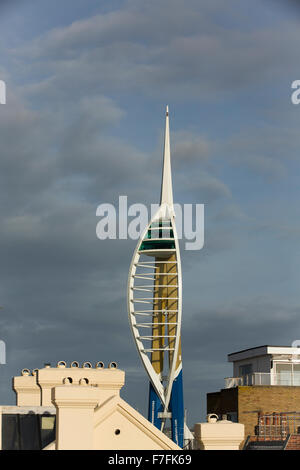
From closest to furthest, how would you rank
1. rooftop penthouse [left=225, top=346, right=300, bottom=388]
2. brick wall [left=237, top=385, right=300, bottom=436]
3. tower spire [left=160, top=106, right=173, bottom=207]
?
brick wall [left=237, top=385, right=300, bottom=436], rooftop penthouse [left=225, top=346, right=300, bottom=388], tower spire [left=160, top=106, right=173, bottom=207]

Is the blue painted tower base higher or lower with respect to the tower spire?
lower

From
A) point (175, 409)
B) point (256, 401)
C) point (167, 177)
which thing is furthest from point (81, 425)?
point (167, 177)

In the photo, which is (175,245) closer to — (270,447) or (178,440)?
(178,440)

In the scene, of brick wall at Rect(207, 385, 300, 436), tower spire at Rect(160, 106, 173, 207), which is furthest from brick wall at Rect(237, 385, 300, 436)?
tower spire at Rect(160, 106, 173, 207)

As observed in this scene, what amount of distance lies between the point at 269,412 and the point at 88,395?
50.9 metres

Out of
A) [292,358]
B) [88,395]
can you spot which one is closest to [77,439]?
[88,395]

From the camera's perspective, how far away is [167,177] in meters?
109

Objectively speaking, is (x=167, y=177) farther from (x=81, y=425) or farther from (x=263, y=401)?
(x=81, y=425)

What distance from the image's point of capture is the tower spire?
10650 centimetres

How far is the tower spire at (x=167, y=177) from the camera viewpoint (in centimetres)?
10650

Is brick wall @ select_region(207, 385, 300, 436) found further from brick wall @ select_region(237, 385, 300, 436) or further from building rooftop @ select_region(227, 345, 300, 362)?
building rooftop @ select_region(227, 345, 300, 362)

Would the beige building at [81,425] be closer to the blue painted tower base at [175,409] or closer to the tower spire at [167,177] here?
the blue painted tower base at [175,409]

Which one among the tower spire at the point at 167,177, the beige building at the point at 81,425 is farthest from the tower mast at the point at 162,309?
the beige building at the point at 81,425

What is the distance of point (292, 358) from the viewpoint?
320 feet
